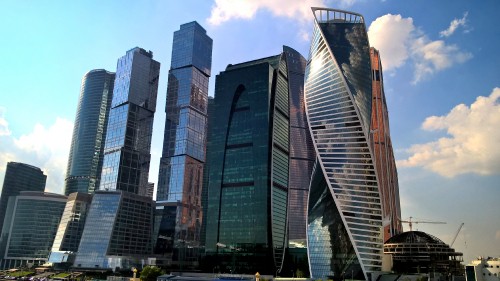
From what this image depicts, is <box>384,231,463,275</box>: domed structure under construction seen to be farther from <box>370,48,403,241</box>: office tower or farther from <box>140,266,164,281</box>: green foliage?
<box>140,266,164,281</box>: green foliage

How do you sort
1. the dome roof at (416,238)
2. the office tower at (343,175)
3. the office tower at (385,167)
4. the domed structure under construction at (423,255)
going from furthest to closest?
1. the office tower at (385,167)
2. the office tower at (343,175)
3. the dome roof at (416,238)
4. the domed structure under construction at (423,255)

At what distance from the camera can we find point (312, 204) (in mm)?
177000

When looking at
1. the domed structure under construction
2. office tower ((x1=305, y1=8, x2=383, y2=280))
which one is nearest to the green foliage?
office tower ((x1=305, y1=8, x2=383, y2=280))

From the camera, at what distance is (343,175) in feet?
556

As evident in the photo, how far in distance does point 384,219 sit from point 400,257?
705 inches

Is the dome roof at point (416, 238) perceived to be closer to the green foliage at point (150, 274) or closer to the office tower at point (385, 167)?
the office tower at point (385, 167)

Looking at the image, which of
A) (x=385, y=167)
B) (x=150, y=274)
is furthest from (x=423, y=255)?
(x=150, y=274)

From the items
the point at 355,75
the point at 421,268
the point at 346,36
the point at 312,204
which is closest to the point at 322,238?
the point at 312,204

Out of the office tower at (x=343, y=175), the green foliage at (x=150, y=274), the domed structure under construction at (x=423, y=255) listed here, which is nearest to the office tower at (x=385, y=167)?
the office tower at (x=343, y=175)

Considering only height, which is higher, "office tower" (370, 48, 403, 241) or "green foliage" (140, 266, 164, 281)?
"office tower" (370, 48, 403, 241)

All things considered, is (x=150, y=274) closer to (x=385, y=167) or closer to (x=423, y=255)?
(x=423, y=255)

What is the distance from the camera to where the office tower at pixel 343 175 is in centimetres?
16421

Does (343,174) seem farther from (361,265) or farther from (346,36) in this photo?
(346,36)

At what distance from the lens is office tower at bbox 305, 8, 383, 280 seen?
164213 mm
